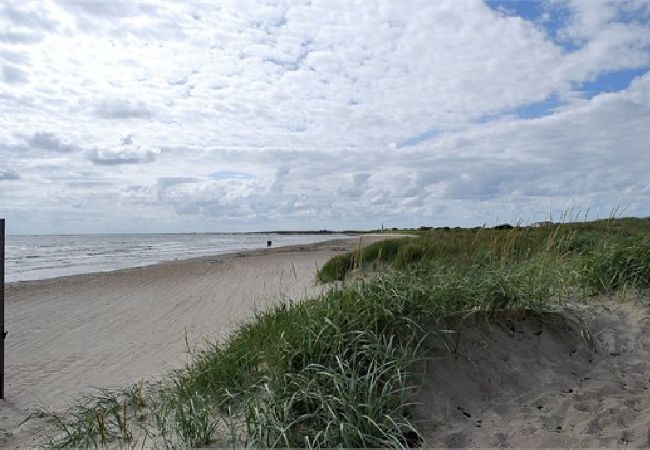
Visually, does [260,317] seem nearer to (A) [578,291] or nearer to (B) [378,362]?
(B) [378,362]

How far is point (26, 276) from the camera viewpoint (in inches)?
826

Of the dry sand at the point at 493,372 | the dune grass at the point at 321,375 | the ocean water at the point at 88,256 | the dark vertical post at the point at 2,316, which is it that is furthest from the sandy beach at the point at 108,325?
the ocean water at the point at 88,256

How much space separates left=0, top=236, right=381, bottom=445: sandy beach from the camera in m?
6.84

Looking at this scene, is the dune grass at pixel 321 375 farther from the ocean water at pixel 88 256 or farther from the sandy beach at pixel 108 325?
the ocean water at pixel 88 256

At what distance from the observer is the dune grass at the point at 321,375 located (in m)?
3.61

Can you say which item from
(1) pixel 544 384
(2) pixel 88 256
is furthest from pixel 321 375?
(2) pixel 88 256

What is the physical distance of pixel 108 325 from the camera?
1084 cm

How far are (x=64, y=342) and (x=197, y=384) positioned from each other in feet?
19.8

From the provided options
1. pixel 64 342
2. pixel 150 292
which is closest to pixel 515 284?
pixel 64 342

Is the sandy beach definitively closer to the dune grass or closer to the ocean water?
the dune grass

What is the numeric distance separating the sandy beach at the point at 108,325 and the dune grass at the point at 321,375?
Answer: 163 cm

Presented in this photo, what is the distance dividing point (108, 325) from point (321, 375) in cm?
827

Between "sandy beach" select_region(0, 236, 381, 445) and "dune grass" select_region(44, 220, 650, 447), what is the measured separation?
64.3 inches

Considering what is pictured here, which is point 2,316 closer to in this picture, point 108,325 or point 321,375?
point 108,325
